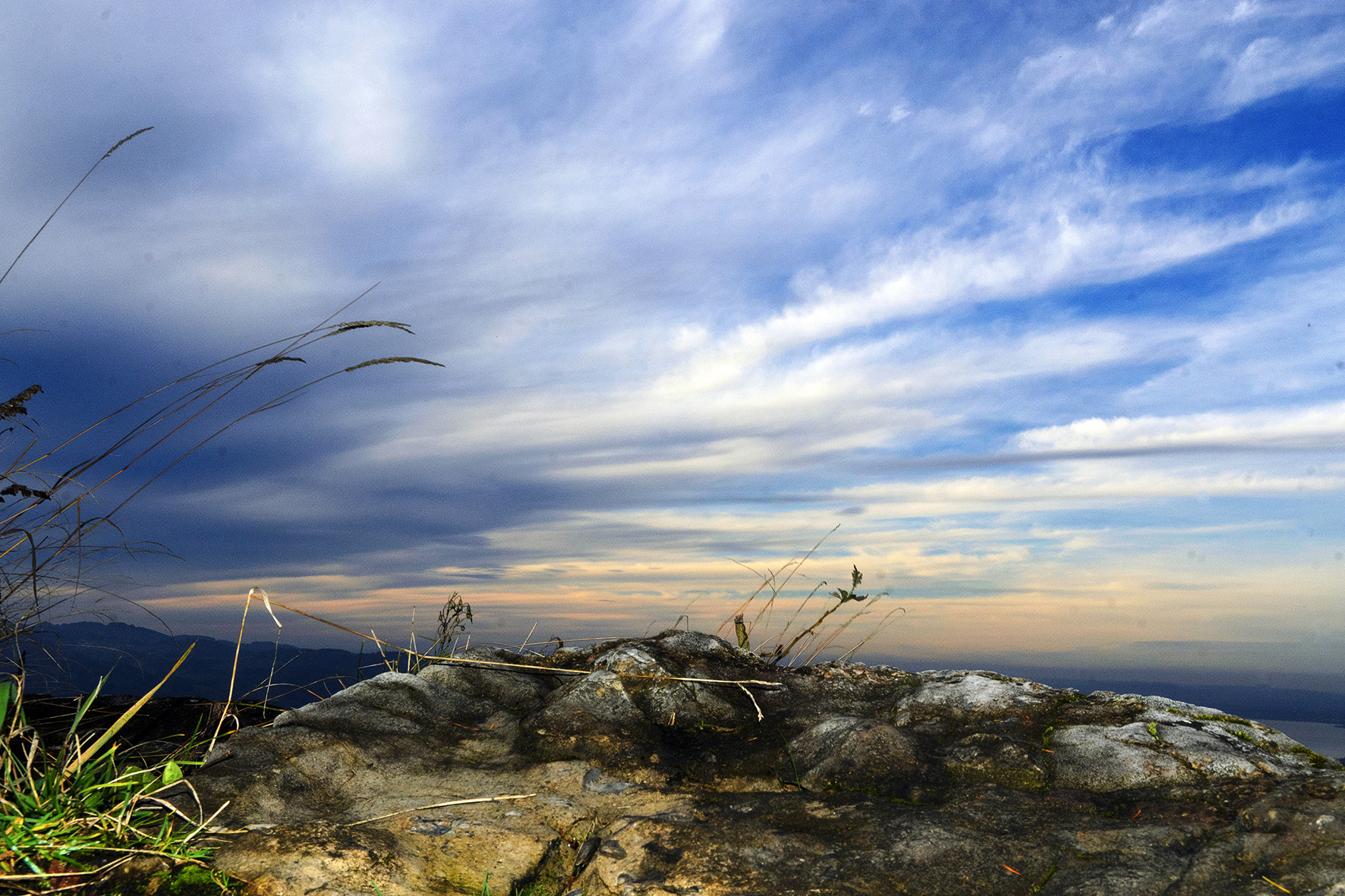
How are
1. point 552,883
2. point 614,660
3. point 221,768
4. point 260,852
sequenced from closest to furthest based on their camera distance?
point 260,852, point 552,883, point 221,768, point 614,660

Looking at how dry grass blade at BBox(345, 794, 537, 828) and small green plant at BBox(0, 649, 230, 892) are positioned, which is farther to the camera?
dry grass blade at BBox(345, 794, 537, 828)

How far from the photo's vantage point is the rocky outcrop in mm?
1996

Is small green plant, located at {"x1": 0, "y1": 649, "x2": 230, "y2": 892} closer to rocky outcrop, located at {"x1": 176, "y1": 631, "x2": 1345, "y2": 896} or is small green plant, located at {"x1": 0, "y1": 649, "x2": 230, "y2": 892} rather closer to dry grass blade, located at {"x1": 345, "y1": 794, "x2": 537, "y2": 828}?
rocky outcrop, located at {"x1": 176, "y1": 631, "x2": 1345, "y2": 896}

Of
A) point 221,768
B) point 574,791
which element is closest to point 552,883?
point 574,791

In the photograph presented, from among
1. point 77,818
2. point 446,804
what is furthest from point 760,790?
point 77,818

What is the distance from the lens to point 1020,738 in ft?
9.34

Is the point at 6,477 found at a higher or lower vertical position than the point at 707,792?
higher

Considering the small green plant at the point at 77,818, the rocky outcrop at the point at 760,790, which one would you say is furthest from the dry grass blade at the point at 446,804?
the small green plant at the point at 77,818

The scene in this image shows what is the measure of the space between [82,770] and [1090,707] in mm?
3459

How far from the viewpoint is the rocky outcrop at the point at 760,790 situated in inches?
78.6

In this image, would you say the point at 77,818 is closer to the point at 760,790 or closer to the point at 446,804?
the point at 446,804

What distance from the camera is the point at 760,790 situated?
106 inches

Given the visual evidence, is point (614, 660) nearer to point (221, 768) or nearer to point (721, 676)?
point (721, 676)

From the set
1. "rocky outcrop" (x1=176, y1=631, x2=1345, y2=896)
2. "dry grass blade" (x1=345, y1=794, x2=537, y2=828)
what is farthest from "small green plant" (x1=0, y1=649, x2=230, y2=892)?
"dry grass blade" (x1=345, y1=794, x2=537, y2=828)
